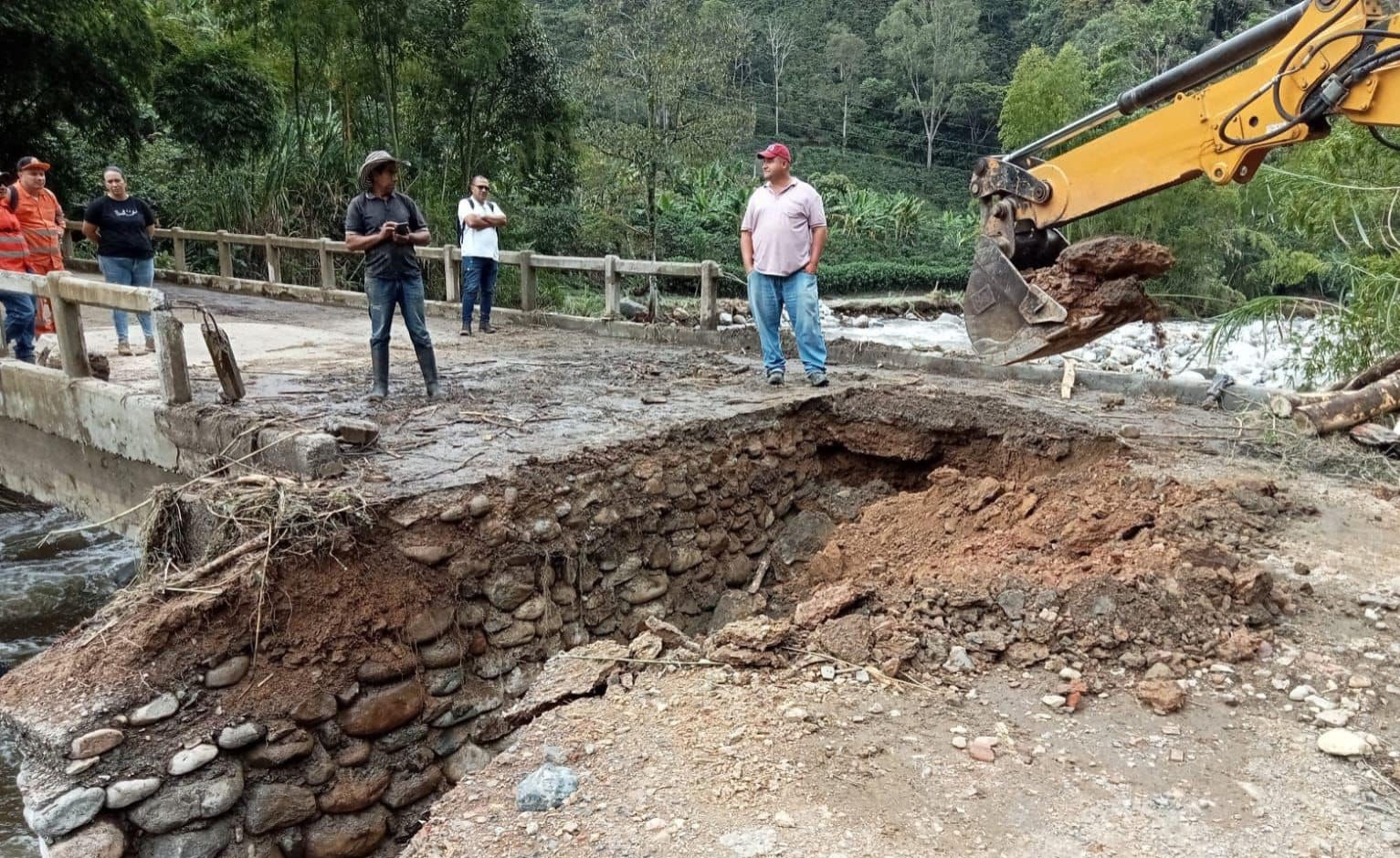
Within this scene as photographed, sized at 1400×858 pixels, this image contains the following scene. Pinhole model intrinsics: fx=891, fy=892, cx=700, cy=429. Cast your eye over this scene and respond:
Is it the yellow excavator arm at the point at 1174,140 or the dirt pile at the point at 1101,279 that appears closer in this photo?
the yellow excavator arm at the point at 1174,140

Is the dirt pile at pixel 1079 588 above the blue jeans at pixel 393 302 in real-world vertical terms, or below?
below

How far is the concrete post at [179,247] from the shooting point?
45.5 ft

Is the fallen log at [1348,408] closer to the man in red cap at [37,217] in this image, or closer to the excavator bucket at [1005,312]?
the excavator bucket at [1005,312]

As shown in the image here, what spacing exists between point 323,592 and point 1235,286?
3030 centimetres

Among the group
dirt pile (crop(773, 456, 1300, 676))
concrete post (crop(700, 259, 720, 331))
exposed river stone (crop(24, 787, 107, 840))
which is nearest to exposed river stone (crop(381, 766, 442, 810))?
exposed river stone (crop(24, 787, 107, 840))

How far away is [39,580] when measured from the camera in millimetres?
7238

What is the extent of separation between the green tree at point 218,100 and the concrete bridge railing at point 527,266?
2.17m

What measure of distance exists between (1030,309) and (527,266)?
22.3 ft

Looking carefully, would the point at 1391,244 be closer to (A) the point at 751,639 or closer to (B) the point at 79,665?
(A) the point at 751,639

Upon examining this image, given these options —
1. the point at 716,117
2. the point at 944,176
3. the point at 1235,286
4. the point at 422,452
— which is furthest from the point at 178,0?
the point at 944,176

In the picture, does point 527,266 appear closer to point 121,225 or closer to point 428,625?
point 121,225

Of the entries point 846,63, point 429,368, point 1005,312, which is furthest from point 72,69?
point 846,63

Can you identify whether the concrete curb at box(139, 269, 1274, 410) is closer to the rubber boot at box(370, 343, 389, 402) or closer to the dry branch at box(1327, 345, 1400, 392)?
the dry branch at box(1327, 345, 1400, 392)

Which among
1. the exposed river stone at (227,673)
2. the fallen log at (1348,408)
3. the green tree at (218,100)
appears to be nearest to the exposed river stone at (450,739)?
the exposed river stone at (227,673)
